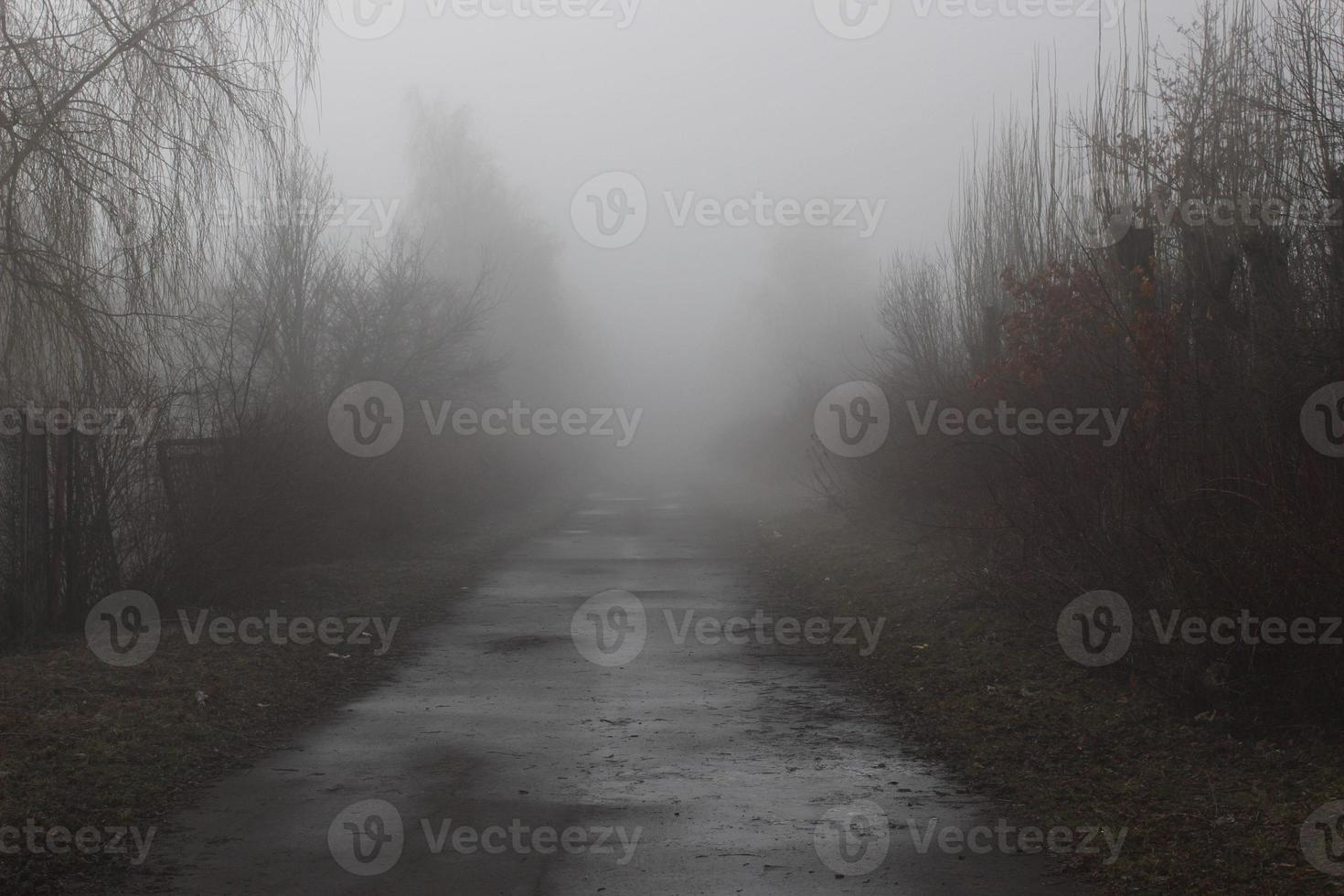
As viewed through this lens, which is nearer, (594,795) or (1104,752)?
(594,795)

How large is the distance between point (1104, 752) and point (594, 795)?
3126 millimetres

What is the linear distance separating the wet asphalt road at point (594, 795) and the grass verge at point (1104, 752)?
15.8 inches

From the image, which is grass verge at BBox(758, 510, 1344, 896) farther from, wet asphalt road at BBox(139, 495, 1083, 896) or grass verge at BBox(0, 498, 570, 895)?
grass verge at BBox(0, 498, 570, 895)

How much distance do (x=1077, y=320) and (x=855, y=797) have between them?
21.4ft

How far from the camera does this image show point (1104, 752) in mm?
7289

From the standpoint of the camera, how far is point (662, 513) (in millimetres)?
33375

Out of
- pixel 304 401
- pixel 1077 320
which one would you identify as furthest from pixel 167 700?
pixel 304 401

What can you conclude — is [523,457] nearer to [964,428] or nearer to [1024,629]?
[964,428]

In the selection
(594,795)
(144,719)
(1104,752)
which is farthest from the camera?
(144,719)

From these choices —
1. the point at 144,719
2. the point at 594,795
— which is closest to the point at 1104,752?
the point at 594,795

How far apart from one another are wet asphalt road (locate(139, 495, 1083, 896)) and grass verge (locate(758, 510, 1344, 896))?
400 millimetres

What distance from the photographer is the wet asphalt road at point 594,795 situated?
17.7 ft

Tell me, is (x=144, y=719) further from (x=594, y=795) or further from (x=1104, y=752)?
(x=1104, y=752)

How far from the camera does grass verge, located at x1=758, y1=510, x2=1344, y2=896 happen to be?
5.43 metres
